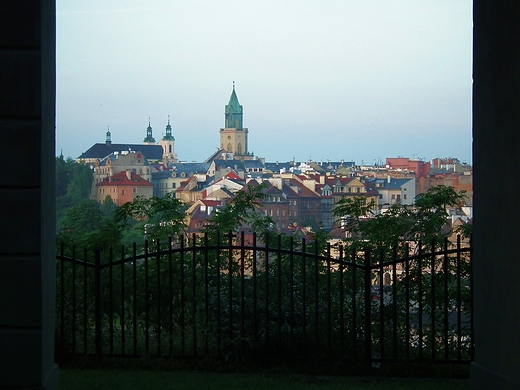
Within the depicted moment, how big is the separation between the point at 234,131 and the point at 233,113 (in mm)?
665

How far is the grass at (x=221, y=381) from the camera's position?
5.54m

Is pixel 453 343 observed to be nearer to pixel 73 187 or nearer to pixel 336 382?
pixel 336 382

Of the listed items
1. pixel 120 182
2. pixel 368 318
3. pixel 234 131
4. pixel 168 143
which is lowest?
pixel 368 318

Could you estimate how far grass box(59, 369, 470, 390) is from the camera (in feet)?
18.2

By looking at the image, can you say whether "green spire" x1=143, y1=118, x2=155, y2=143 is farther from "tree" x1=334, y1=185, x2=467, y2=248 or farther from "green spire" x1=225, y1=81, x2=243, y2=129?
"tree" x1=334, y1=185, x2=467, y2=248

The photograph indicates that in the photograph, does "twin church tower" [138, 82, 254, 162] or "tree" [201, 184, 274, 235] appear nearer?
"tree" [201, 184, 274, 235]
